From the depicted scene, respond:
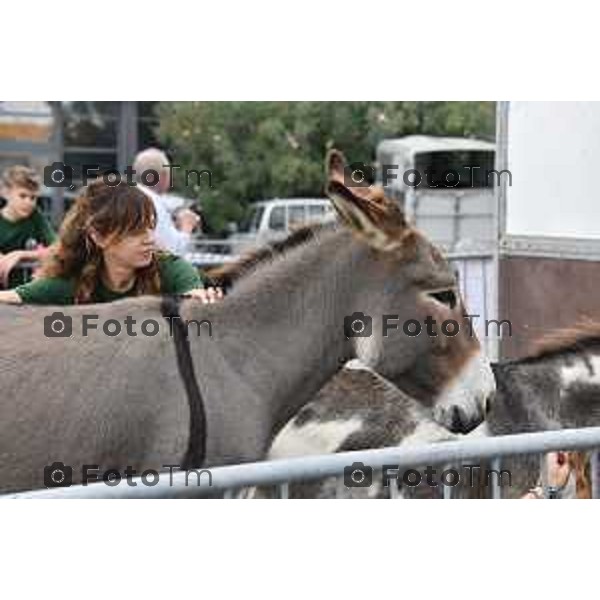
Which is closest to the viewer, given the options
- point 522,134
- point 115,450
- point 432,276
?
point 115,450

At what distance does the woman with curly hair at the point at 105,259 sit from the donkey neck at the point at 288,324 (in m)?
0.12

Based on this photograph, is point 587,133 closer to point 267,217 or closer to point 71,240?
point 71,240

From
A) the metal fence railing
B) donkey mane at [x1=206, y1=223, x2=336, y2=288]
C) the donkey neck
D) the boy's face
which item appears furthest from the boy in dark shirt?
the metal fence railing

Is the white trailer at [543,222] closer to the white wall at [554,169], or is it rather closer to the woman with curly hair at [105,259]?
the white wall at [554,169]

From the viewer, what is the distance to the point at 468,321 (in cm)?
388

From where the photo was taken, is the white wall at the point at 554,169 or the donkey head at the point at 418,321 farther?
the white wall at the point at 554,169

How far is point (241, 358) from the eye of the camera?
3.61 m

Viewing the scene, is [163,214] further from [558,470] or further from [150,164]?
[558,470]

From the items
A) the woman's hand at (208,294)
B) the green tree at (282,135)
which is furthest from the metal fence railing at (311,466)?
the green tree at (282,135)

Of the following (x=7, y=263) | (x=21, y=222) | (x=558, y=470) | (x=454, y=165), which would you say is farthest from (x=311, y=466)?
(x=454, y=165)

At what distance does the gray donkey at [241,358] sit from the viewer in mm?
3332

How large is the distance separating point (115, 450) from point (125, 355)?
0.88ft
